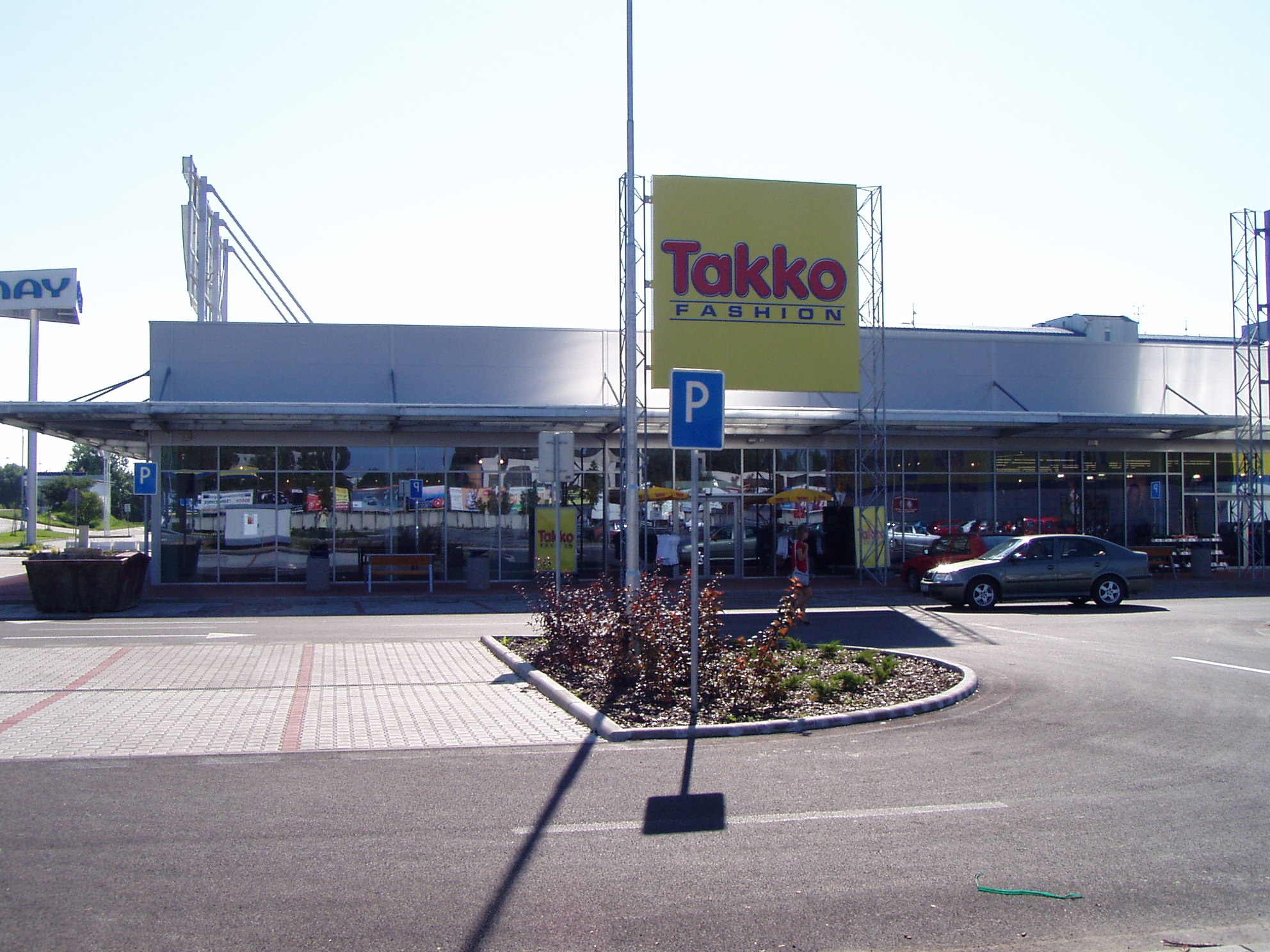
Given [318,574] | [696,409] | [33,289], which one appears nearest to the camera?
[696,409]

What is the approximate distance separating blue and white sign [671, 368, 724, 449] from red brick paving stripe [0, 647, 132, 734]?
604 cm

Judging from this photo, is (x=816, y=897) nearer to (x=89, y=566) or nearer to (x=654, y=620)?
(x=654, y=620)

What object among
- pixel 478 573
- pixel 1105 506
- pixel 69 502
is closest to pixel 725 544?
pixel 478 573

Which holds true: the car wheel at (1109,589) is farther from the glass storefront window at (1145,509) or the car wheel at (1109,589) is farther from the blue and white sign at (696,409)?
the blue and white sign at (696,409)

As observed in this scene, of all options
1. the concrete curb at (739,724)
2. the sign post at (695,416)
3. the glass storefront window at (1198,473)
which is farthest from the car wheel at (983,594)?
the glass storefront window at (1198,473)

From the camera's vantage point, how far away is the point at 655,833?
5.97 m

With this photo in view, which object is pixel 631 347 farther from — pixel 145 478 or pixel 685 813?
pixel 145 478

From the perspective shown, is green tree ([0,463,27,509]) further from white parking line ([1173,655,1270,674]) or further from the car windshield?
white parking line ([1173,655,1270,674])

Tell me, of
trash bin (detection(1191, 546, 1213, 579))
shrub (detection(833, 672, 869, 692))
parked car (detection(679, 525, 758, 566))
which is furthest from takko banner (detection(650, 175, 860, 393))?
shrub (detection(833, 672, 869, 692))

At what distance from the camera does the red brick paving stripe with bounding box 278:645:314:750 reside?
326 inches

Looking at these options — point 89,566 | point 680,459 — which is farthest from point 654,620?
point 680,459

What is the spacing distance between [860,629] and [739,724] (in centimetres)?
886

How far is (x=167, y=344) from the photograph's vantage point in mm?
26766

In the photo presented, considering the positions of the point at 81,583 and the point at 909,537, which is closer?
the point at 81,583
